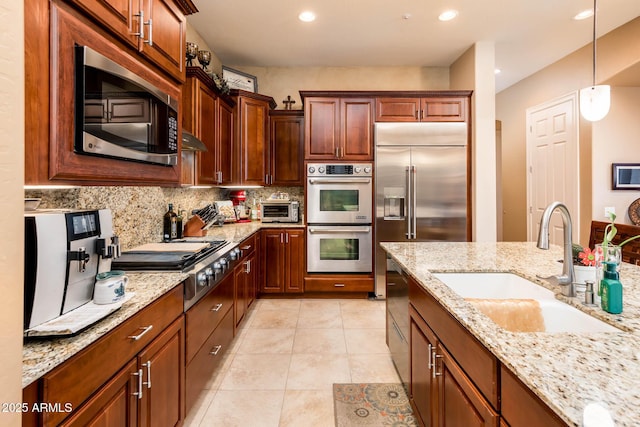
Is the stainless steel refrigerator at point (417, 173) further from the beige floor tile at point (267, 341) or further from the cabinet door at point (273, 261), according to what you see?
the beige floor tile at point (267, 341)

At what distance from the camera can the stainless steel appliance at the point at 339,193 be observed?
3.76m

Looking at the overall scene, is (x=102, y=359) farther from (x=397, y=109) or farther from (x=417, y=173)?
(x=397, y=109)

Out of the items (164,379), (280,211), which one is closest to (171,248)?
(164,379)

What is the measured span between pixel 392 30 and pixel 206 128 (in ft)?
7.39

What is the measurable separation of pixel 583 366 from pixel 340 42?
3.80m

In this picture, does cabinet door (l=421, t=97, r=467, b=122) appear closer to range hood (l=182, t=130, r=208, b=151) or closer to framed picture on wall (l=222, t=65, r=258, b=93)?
framed picture on wall (l=222, t=65, r=258, b=93)

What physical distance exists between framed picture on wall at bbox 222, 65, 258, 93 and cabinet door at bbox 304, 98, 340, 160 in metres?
0.81

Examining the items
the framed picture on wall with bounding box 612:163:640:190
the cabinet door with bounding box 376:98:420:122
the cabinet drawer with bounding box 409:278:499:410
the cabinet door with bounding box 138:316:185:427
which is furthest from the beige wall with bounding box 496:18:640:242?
the cabinet door with bounding box 138:316:185:427

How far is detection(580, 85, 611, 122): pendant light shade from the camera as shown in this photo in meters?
2.29

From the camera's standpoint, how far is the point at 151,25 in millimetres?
1443

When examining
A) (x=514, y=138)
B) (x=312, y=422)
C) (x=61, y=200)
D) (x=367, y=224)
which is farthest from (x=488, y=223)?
(x=61, y=200)

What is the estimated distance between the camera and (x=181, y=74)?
6.00 feet

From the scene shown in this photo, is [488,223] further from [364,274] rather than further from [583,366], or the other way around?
[583,366]

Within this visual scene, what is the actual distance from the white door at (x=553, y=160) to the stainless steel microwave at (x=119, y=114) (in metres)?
4.72
